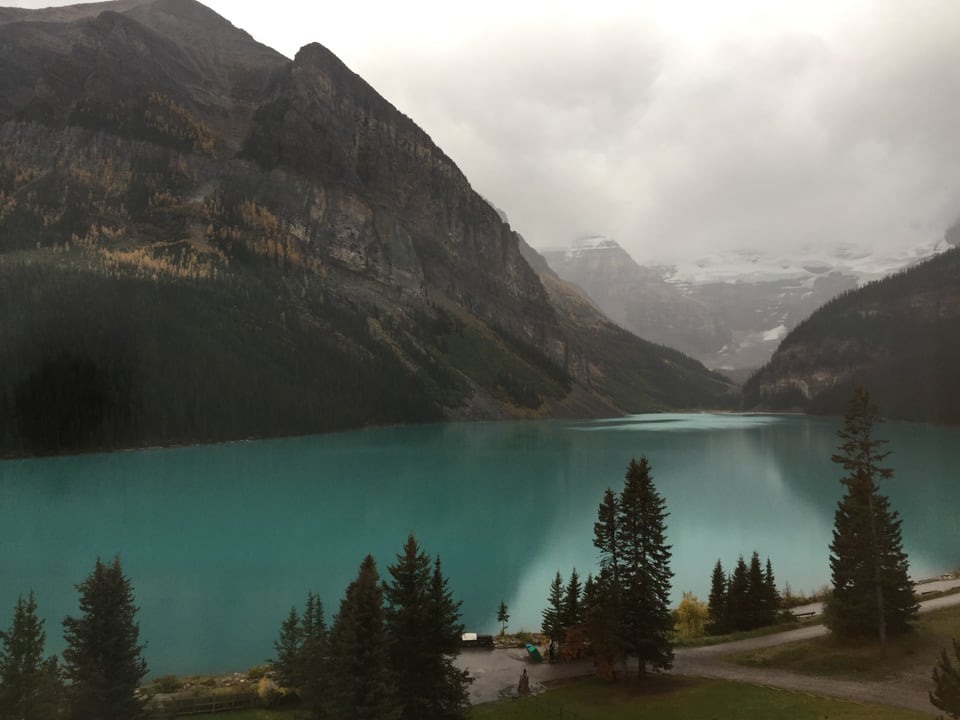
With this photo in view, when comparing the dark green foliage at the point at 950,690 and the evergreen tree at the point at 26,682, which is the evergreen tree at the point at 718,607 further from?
the evergreen tree at the point at 26,682

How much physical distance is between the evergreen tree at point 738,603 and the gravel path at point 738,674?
374cm

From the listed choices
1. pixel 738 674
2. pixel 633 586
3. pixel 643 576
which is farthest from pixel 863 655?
pixel 633 586

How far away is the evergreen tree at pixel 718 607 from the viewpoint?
3681 centimetres

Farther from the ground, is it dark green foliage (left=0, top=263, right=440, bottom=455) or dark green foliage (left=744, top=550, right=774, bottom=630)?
dark green foliage (left=0, top=263, right=440, bottom=455)

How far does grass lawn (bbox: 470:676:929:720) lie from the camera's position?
21.7m

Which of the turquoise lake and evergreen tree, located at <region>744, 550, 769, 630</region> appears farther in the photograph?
the turquoise lake

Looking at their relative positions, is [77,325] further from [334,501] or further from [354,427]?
[334,501]

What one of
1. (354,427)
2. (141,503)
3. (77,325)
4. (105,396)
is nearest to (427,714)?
(141,503)

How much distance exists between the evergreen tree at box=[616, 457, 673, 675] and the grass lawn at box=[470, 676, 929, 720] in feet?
5.00

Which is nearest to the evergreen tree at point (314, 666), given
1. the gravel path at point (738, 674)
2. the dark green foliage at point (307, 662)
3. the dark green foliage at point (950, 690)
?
the dark green foliage at point (307, 662)

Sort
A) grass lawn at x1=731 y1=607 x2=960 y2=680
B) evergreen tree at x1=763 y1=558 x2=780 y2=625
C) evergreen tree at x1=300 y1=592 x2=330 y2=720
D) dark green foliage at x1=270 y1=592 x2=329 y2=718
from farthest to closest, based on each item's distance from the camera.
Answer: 1. evergreen tree at x1=763 y1=558 x2=780 y2=625
2. grass lawn at x1=731 y1=607 x2=960 y2=680
3. dark green foliage at x1=270 y1=592 x2=329 y2=718
4. evergreen tree at x1=300 y1=592 x2=330 y2=720

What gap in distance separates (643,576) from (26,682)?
24661 millimetres

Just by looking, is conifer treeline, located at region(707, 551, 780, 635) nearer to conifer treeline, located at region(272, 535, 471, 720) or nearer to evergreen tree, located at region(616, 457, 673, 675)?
evergreen tree, located at region(616, 457, 673, 675)

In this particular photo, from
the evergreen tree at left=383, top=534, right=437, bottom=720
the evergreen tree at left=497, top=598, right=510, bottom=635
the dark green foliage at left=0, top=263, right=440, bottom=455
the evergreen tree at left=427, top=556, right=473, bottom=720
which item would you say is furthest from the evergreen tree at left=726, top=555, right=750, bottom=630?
the dark green foliage at left=0, top=263, right=440, bottom=455
